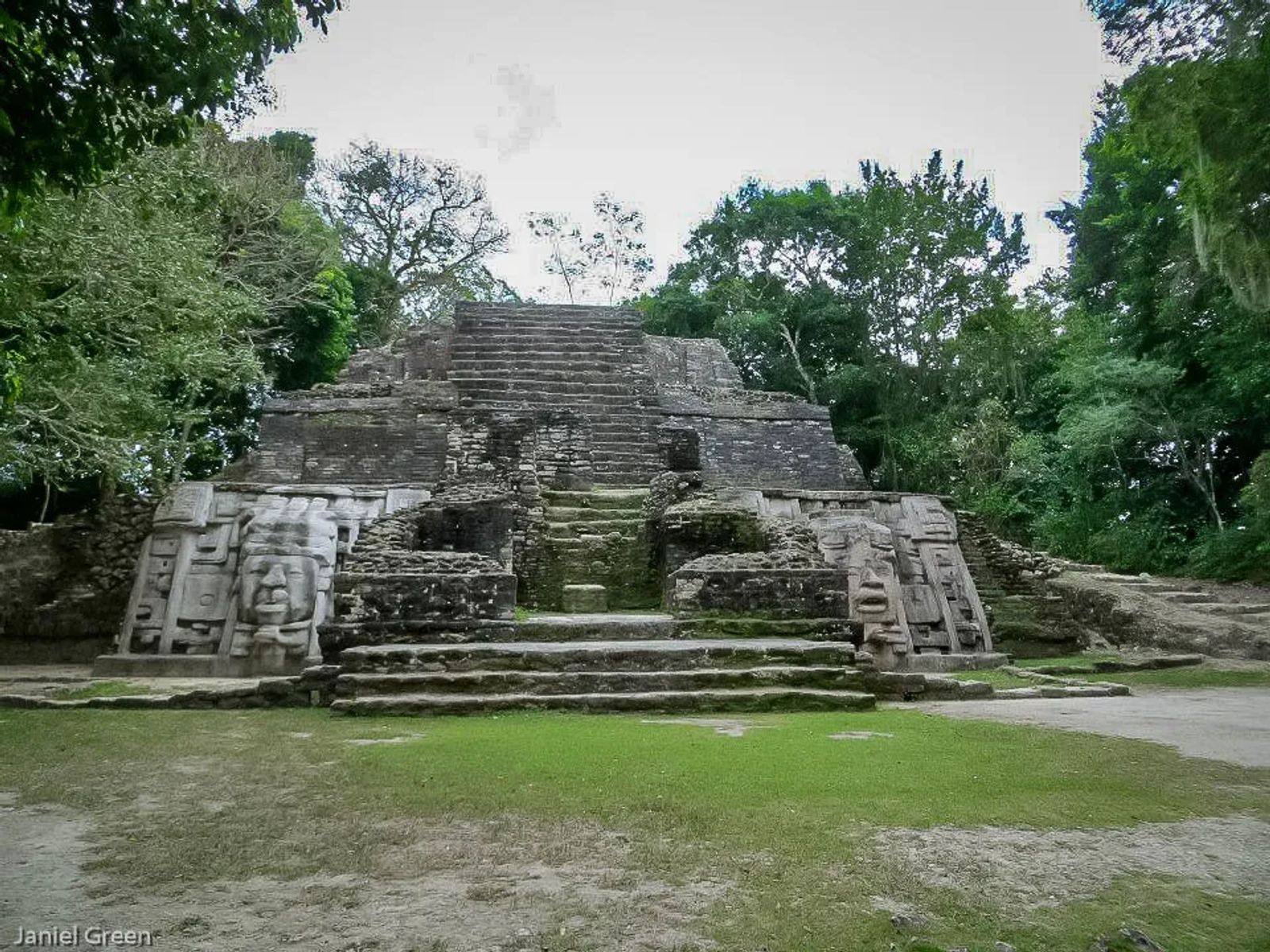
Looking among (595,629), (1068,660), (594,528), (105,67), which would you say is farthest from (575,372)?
(105,67)

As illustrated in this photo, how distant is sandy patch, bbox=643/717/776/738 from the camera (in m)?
3.91

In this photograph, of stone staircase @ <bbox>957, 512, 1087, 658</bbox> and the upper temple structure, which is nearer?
the upper temple structure

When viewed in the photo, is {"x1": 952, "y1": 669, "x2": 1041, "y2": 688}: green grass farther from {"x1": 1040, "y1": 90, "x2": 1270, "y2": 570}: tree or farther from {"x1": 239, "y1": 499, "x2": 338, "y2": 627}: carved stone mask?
{"x1": 1040, "y1": 90, "x2": 1270, "y2": 570}: tree

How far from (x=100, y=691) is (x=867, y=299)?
1865 centimetres

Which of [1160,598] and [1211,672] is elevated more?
[1160,598]

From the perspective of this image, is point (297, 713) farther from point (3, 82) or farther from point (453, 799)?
point (3, 82)

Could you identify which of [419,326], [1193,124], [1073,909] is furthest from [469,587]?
[419,326]

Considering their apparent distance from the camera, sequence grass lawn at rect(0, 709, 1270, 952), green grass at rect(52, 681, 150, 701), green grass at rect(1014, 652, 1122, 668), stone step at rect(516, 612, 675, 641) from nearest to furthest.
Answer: grass lawn at rect(0, 709, 1270, 952), green grass at rect(52, 681, 150, 701), stone step at rect(516, 612, 675, 641), green grass at rect(1014, 652, 1122, 668)

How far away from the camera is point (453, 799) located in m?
2.68

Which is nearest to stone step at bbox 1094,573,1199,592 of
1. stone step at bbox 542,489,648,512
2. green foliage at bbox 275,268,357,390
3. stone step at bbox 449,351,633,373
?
stone step at bbox 542,489,648,512

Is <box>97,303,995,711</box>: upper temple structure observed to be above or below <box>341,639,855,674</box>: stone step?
above

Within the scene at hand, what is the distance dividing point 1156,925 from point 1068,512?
15203mm

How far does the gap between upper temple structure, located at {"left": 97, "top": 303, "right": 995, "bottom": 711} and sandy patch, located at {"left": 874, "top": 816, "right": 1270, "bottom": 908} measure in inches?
97.5

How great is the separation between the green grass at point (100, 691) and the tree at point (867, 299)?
1555 centimetres
